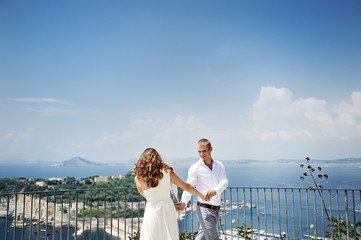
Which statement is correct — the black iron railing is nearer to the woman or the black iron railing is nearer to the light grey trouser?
the light grey trouser

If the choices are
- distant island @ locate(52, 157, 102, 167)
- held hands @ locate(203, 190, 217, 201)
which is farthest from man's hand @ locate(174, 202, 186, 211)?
distant island @ locate(52, 157, 102, 167)

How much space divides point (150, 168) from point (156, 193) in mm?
266

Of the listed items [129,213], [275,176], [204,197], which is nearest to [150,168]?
[204,197]

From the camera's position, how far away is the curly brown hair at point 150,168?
95.2 inches

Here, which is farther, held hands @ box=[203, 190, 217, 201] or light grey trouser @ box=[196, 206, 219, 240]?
light grey trouser @ box=[196, 206, 219, 240]

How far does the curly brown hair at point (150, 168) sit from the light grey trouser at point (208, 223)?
0.95 metres

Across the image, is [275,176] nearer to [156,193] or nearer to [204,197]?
[204,197]

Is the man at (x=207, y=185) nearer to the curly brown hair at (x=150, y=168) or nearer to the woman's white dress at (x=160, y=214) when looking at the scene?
the woman's white dress at (x=160, y=214)

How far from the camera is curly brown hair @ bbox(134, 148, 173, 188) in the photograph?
2418 mm

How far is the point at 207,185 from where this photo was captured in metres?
3.16

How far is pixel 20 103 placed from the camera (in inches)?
3770

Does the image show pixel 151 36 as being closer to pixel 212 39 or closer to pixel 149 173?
pixel 212 39

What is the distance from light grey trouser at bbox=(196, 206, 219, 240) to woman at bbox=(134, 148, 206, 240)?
57 centimetres

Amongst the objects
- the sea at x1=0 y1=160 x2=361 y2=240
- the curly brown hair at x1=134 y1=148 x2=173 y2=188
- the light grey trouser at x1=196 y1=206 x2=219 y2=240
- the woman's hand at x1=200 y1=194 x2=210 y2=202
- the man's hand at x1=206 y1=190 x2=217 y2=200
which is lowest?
the sea at x1=0 y1=160 x2=361 y2=240
